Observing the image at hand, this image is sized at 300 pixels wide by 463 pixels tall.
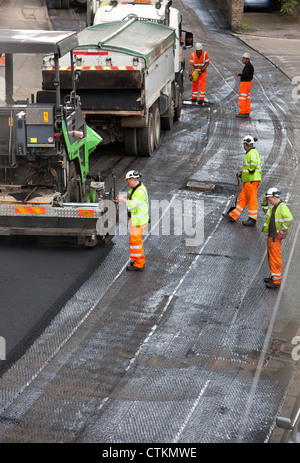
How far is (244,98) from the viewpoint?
20.7 m

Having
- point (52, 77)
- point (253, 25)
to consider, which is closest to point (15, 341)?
point (52, 77)

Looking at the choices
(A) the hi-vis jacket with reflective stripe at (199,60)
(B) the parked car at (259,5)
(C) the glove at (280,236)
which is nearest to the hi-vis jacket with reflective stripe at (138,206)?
(C) the glove at (280,236)

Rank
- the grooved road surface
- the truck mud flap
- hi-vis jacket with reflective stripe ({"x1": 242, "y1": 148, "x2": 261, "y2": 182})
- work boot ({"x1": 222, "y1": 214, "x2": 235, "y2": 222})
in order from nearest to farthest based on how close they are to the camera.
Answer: the grooved road surface, hi-vis jacket with reflective stripe ({"x1": 242, "y1": 148, "x2": 261, "y2": 182}), work boot ({"x1": 222, "y1": 214, "x2": 235, "y2": 222}), the truck mud flap

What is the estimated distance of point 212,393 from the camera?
8820 mm

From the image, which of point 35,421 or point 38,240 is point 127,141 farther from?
point 35,421

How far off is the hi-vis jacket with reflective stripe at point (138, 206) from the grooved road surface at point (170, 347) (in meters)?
0.68

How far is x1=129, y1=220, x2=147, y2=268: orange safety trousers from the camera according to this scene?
465 inches

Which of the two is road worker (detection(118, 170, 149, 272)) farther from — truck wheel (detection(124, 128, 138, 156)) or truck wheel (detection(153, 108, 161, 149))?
truck wheel (detection(153, 108, 161, 149))

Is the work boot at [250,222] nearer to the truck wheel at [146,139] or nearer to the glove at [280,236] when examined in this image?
the glove at [280,236]

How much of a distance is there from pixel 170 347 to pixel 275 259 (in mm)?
2362

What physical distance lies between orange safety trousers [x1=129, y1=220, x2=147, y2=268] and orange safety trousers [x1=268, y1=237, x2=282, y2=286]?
167cm

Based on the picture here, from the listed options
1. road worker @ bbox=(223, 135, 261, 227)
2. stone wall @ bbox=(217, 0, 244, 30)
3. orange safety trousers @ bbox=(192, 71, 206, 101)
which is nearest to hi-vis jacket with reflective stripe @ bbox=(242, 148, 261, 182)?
road worker @ bbox=(223, 135, 261, 227)

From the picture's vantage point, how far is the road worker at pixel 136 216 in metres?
11.8

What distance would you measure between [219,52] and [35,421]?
21.9 meters
